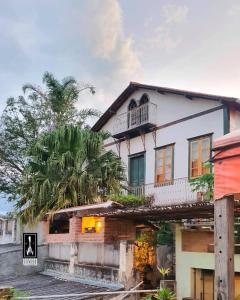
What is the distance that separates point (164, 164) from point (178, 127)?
1.81 metres

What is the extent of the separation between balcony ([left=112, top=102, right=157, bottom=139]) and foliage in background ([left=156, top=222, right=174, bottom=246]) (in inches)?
268

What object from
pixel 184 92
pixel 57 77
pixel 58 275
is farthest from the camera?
pixel 57 77

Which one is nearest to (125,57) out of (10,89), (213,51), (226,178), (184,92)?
(184,92)

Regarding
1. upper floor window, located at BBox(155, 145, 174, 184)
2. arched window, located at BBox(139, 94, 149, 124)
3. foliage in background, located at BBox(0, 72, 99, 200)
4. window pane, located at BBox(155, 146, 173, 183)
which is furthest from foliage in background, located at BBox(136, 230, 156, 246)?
foliage in background, located at BBox(0, 72, 99, 200)

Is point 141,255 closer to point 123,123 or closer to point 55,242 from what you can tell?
point 55,242

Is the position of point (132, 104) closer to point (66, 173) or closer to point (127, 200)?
point (66, 173)

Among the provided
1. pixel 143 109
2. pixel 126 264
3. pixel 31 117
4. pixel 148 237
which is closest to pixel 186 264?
pixel 126 264

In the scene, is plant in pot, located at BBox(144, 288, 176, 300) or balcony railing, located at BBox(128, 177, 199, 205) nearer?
plant in pot, located at BBox(144, 288, 176, 300)

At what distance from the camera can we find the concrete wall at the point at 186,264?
10.8 meters

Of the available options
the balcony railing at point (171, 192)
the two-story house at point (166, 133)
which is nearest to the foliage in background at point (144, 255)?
the two-story house at point (166, 133)

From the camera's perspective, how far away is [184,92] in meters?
18.7

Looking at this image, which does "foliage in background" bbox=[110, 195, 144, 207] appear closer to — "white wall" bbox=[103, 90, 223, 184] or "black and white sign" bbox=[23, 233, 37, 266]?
"white wall" bbox=[103, 90, 223, 184]

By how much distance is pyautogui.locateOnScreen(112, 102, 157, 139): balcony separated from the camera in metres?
20.7

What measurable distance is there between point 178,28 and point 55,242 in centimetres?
909
